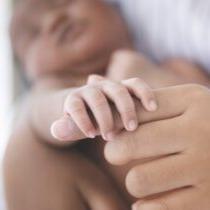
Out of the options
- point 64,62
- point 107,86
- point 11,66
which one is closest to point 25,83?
point 11,66

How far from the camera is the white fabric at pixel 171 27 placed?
902mm

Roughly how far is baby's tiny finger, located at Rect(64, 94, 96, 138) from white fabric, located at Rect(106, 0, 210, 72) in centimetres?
42

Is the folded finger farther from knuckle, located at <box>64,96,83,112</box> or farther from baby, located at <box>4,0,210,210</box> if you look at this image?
baby, located at <box>4,0,210,210</box>

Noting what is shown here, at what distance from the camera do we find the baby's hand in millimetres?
523

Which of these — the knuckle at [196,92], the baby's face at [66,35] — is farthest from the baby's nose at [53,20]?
the knuckle at [196,92]

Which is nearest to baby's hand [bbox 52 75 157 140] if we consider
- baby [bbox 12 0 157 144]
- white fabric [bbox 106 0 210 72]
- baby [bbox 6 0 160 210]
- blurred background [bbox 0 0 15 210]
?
baby [bbox 6 0 160 210]

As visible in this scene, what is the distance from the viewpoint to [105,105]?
21.0 inches

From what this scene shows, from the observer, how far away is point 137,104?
1.79 feet

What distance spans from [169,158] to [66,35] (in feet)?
1.65

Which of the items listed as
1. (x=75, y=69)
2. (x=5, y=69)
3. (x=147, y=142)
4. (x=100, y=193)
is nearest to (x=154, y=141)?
(x=147, y=142)

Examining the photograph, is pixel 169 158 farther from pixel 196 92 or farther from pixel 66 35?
pixel 66 35

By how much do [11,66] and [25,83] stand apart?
7 centimetres

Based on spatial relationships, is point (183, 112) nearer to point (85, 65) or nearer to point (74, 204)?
point (74, 204)

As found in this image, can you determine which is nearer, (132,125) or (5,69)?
(132,125)
